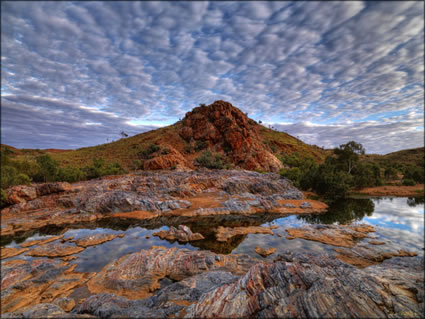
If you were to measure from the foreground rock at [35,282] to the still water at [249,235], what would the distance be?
4.68ft

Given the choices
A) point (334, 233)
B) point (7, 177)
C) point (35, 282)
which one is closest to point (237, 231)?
point (334, 233)

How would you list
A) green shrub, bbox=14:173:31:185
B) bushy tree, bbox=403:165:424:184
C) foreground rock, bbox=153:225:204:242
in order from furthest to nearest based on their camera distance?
bushy tree, bbox=403:165:424:184 → green shrub, bbox=14:173:31:185 → foreground rock, bbox=153:225:204:242

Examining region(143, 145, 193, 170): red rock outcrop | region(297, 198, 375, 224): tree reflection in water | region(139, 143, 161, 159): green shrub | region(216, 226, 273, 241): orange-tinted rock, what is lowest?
region(216, 226, 273, 241): orange-tinted rock

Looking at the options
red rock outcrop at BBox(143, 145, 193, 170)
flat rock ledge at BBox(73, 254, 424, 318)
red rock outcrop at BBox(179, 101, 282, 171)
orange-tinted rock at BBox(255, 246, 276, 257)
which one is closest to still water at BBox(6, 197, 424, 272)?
orange-tinted rock at BBox(255, 246, 276, 257)

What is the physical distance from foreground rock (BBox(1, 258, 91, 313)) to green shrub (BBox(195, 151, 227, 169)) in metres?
51.4

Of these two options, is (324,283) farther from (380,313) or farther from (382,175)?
(382,175)

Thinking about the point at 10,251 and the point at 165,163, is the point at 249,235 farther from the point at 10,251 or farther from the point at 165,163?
the point at 165,163

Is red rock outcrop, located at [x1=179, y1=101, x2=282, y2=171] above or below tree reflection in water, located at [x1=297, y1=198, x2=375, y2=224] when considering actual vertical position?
above

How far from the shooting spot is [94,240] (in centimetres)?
1970

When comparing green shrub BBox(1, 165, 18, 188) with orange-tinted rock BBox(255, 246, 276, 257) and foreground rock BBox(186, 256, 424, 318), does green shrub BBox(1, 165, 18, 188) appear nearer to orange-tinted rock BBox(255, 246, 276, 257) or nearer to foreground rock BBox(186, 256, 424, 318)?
foreground rock BBox(186, 256, 424, 318)

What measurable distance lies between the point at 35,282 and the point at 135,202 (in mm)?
18615

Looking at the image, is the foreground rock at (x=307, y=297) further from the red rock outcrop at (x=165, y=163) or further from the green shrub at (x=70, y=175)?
the red rock outcrop at (x=165, y=163)

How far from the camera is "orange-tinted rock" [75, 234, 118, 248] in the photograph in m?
18.9

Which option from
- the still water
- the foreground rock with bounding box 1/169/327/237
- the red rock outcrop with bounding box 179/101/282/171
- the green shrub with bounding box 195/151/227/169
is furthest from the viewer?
the red rock outcrop with bounding box 179/101/282/171
